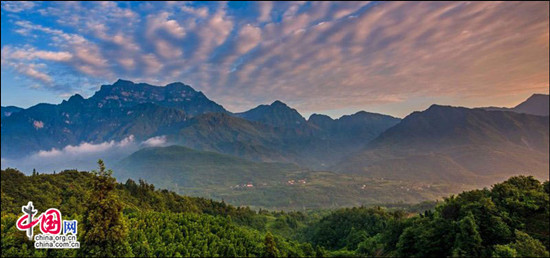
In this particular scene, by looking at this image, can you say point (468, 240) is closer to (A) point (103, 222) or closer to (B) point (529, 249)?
(B) point (529, 249)

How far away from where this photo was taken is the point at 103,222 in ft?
103

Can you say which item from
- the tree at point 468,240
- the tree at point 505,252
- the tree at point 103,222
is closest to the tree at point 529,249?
the tree at point 505,252

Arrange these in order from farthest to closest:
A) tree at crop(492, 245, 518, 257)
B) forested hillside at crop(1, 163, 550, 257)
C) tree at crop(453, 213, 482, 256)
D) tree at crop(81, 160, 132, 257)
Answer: tree at crop(453, 213, 482, 256)
forested hillside at crop(1, 163, 550, 257)
tree at crop(81, 160, 132, 257)
tree at crop(492, 245, 518, 257)

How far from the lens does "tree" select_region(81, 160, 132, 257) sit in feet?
102

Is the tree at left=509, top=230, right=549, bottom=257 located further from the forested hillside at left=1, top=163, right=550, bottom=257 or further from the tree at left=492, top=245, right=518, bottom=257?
the tree at left=492, top=245, right=518, bottom=257

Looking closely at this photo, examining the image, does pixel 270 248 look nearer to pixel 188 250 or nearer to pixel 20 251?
pixel 188 250

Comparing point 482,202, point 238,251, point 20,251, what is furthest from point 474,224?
Result: point 20,251

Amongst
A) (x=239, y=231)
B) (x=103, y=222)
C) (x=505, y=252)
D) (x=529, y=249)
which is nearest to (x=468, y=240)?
(x=529, y=249)

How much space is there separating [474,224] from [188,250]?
40776 mm

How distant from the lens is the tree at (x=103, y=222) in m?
31.2

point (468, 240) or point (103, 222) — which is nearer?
point (103, 222)

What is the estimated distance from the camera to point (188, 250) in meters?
42.4

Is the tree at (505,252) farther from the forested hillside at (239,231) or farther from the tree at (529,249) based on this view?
the tree at (529,249)

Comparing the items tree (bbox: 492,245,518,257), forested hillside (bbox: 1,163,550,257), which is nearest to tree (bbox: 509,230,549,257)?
forested hillside (bbox: 1,163,550,257)
